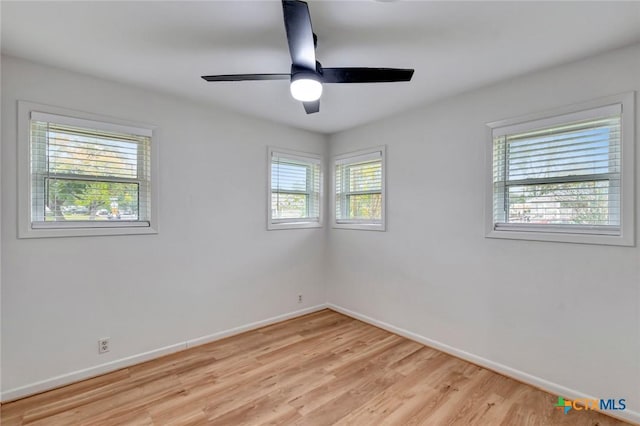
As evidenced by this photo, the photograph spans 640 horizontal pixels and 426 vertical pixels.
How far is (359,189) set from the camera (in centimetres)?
399

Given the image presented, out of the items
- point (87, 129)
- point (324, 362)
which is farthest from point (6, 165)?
point (324, 362)

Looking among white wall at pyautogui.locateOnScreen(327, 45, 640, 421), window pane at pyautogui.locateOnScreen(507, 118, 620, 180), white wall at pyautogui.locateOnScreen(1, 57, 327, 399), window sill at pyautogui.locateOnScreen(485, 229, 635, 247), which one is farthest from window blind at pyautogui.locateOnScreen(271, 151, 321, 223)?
window pane at pyautogui.locateOnScreen(507, 118, 620, 180)

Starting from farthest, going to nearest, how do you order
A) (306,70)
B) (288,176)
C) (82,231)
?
(288,176)
(82,231)
(306,70)

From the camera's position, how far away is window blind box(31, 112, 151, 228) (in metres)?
2.34

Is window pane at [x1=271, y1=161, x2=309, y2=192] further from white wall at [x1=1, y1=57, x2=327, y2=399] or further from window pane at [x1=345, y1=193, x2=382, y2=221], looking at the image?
window pane at [x1=345, y1=193, x2=382, y2=221]

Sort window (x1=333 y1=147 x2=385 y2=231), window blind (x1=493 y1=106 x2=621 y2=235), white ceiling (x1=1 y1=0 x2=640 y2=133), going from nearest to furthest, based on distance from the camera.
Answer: white ceiling (x1=1 y1=0 x2=640 y2=133), window blind (x1=493 y1=106 x2=621 y2=235), window (x1=333 y1=147 x2=385 y2=231)

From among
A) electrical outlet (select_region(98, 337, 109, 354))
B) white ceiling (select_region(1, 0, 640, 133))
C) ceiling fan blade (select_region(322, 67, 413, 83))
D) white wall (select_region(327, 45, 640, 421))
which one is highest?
white ceiling (select_region(1, 0, 640, 133))

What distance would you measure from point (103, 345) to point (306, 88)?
272 cm

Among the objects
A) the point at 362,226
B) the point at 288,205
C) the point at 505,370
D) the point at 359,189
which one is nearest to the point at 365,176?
the point at 359,189

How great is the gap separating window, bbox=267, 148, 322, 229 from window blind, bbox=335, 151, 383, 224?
1.00 feet

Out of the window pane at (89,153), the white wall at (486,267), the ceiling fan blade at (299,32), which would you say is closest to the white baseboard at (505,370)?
the white wall at (486,267)

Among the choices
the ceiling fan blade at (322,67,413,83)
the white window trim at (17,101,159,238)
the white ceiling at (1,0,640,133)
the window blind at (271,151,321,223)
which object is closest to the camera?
the white ceiling at (1,0,640,133)

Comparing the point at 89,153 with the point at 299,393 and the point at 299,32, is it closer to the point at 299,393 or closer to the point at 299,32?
the point at 299,32

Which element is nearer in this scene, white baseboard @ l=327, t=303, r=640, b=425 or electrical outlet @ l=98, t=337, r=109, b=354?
white baseboard @ l=327, t=303, r=640, b=425
